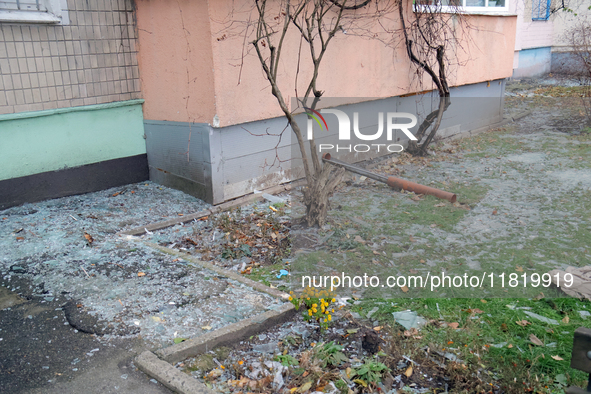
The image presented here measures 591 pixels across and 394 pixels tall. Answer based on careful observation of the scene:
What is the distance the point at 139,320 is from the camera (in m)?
3.34

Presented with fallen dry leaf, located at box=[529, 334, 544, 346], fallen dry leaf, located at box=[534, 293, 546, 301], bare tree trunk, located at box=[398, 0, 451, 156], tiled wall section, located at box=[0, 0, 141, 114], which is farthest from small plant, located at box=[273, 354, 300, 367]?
bare tree trunk, located at box=[398, 0, 451, 156]

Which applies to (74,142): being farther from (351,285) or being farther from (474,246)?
(474,246)

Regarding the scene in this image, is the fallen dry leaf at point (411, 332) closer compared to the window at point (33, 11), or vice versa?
the fallen dry leaf at point (411, 332)

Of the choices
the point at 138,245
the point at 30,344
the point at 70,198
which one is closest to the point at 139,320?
the point at 30,344

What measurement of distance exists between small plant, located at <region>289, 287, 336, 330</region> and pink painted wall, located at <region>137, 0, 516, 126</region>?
9.12 ft

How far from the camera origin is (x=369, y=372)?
9.04 feet

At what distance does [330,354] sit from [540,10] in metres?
19.2

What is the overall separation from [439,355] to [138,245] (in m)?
3.06

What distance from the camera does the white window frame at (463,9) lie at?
8.26m

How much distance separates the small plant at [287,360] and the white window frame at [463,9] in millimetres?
7065

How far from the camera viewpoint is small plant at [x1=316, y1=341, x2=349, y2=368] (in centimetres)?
287

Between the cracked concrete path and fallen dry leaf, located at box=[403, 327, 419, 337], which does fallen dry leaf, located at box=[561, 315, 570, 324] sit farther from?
the cracked concrete path

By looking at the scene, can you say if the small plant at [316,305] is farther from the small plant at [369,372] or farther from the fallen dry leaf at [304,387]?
the fallen dry leaf at [304,387]

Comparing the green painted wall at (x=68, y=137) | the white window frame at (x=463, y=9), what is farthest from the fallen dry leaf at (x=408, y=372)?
the white window frame at (x=463, y=9)
